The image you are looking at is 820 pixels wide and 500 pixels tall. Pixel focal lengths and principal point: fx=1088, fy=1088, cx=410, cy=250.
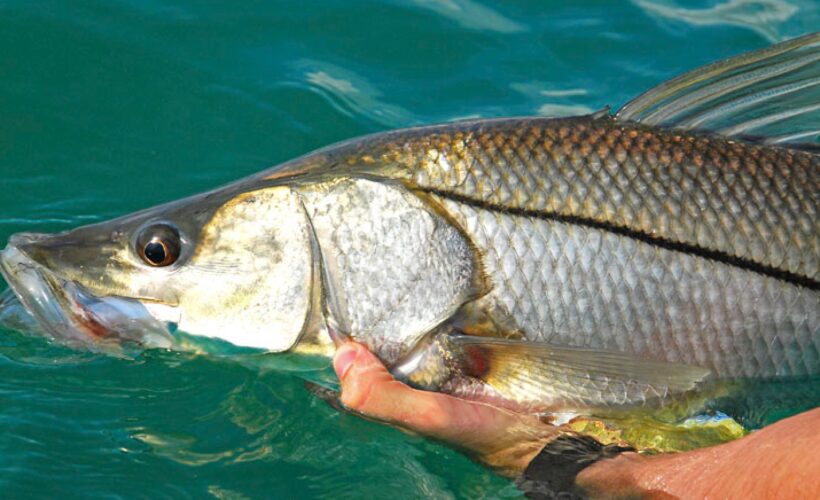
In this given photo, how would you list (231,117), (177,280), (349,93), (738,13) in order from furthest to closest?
(738,13) → (349,93) → (231,117) → (177,280)

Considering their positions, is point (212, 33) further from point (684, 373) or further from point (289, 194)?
point (684, 373)

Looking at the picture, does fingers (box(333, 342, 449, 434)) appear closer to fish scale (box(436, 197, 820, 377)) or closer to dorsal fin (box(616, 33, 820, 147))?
fish scale (box(436, 197, 820, 377))

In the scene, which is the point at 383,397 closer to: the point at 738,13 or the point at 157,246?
the point at 157,246

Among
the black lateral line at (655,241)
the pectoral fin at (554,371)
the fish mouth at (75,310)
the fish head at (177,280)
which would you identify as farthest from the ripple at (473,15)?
the fish mouth at (75,310)

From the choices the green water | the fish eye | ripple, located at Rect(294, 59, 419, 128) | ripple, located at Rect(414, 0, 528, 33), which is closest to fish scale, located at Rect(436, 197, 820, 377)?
the green water

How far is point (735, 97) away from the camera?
382 cm

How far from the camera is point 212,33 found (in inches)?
253

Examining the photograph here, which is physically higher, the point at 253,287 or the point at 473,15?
the point at 473,15

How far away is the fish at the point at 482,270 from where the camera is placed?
346cm

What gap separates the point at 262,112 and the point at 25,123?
1245mm

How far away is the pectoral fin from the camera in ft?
11.2

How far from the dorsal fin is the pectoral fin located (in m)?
0.89

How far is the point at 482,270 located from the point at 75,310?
131 centimetres

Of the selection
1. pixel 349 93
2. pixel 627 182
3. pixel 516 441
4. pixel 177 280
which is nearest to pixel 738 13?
pixel 349 93
